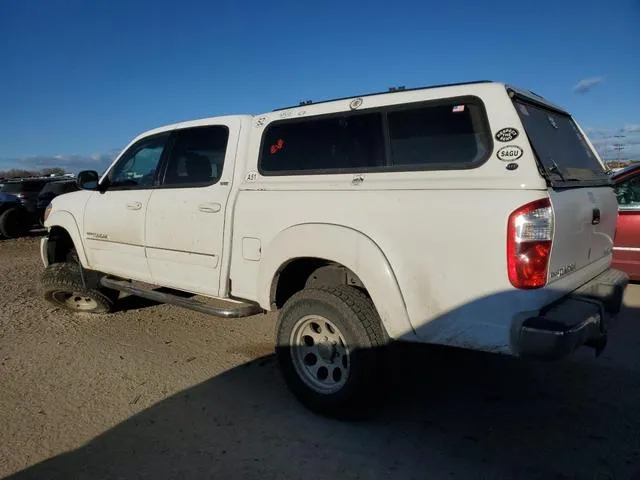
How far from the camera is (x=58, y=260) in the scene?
19.3 feet

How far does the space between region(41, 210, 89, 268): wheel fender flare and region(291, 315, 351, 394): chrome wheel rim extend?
2982 mm

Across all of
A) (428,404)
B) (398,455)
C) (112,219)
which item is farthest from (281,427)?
(112,219)

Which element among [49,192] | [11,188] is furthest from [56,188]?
[11,188]

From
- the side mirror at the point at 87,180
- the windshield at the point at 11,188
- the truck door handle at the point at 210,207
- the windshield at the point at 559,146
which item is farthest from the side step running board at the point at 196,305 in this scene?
the windshield at the point at 11,188

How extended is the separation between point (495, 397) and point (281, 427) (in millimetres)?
1563

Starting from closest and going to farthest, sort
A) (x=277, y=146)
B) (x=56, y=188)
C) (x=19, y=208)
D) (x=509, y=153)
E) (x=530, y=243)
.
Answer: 1. (x=530, y=243)
2. (x=509, y=153)
3. (x=277, y=146)
4. (x=19, y=208)
5. (x=56, y=188)

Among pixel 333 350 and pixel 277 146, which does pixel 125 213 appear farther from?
pixel 333 350

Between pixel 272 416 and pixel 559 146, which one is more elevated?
pixel 559 146

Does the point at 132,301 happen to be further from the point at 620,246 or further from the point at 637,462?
the point at 620,246

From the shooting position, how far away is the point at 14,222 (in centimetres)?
1416

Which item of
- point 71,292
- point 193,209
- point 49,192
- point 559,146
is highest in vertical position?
point 559,146

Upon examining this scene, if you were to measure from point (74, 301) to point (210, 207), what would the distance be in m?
2.95

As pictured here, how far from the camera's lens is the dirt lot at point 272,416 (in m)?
2.86

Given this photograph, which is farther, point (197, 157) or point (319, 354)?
point (197, 157)
